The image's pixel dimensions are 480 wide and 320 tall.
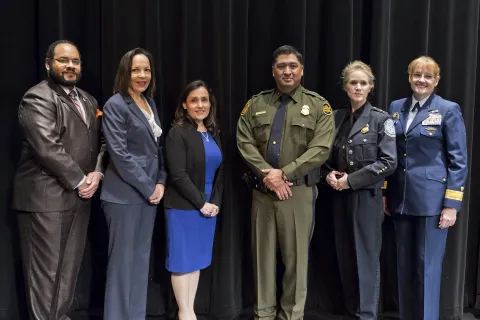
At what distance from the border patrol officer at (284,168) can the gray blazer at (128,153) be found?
1.84 ft

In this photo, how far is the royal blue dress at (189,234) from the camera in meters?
2.41

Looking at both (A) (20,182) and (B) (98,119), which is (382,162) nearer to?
(B) (98,119)

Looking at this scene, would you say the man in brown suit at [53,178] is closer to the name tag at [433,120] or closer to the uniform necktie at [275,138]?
the uniform necktie at [275,138]

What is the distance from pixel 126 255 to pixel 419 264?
5.48 feet

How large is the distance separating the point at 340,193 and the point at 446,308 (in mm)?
1237

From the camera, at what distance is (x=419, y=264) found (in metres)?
2.42

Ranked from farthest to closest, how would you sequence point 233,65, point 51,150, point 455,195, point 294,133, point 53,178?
point 233,65, point 294,133, point 455,195, point 53,178, point 51,150

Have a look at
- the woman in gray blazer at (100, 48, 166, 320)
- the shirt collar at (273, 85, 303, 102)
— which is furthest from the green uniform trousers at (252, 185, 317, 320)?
the woman in gray blazer at (100, 48, 166, 320)

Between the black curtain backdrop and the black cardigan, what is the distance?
449mm

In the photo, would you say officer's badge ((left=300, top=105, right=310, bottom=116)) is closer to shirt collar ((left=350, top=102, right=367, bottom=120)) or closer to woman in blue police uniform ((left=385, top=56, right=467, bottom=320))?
shirt collar ((left=350, top=102, right=367, bottom=120))

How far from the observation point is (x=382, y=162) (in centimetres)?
240

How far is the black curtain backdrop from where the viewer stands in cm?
278

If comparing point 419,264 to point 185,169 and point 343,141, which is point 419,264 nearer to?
point 343,141

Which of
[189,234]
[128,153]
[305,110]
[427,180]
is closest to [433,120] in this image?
[427,180]
